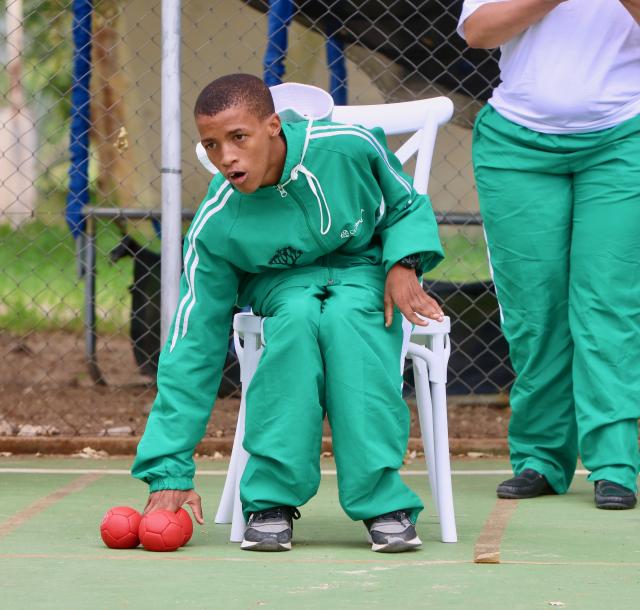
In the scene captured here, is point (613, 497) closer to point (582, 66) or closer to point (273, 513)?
point (273, 513)

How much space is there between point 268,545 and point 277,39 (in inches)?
123

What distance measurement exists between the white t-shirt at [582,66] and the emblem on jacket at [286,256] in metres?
1.11

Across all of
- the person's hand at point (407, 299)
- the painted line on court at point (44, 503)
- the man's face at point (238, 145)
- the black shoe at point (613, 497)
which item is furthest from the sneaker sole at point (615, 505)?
the painted line on court at point (44, 503)

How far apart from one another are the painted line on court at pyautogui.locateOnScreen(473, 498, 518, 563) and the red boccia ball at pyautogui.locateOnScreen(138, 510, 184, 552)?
0.76m

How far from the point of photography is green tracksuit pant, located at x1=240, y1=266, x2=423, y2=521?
11.1 ft

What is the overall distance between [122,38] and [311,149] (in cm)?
356

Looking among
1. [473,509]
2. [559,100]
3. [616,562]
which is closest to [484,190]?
[559,100]

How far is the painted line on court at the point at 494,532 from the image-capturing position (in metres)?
3.29

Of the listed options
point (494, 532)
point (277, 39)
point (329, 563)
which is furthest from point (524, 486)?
point (277, 39)

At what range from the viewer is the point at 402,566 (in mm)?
3236

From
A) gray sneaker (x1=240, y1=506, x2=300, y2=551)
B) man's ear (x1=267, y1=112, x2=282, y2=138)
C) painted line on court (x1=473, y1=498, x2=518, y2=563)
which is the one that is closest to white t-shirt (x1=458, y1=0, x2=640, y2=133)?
man's ear (x1=267, y1=112, x2=282, y2=138)

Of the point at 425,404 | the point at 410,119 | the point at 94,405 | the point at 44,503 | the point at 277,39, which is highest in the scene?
the point at 277,39

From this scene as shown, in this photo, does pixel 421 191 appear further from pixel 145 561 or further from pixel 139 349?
pixel 139 349

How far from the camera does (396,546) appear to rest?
339 centimetres
